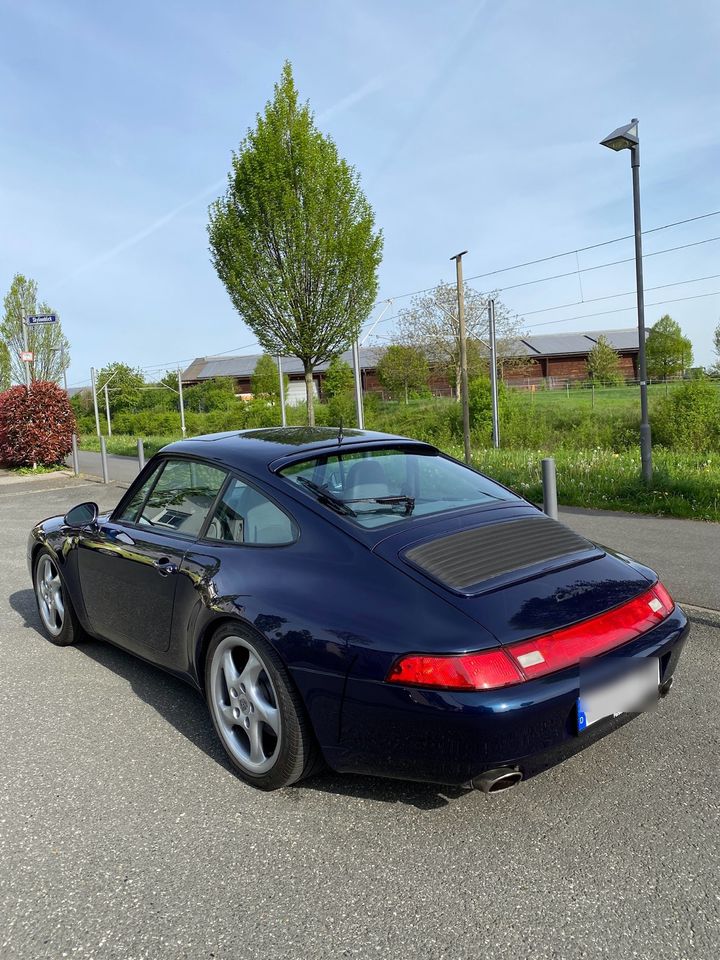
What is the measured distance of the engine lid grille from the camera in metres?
2.71

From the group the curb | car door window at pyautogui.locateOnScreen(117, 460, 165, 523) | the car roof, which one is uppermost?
the car roof

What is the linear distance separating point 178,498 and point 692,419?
1876 centimetres

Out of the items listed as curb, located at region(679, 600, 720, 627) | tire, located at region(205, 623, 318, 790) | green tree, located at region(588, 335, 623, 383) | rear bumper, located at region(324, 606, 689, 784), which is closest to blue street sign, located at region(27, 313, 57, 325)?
curb, located at region(679, 600, 720, 627)

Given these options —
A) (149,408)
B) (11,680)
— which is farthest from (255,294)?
(149,408)

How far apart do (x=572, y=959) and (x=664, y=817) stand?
0.83m

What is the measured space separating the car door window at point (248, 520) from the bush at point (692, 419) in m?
18.2

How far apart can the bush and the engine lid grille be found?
17.8 m

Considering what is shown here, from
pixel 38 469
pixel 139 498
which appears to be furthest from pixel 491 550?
pixel 38 469

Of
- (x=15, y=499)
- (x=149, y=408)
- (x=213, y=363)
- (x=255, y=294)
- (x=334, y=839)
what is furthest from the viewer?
(x=213, y=363)

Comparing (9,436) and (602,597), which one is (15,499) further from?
(602,597)

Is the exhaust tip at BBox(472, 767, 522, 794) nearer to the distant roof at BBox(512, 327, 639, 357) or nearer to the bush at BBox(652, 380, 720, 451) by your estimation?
the bush at BBox(652, 380, 720, 451)

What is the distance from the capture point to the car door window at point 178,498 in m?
3.55

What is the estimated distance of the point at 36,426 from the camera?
20.0 m

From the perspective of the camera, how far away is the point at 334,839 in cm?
263
